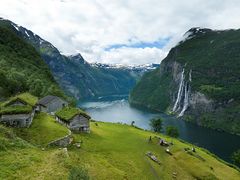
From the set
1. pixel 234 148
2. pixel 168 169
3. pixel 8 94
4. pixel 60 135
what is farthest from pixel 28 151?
pixel 234 148

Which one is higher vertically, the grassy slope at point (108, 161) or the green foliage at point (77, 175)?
the green foliage at point (77, 175)

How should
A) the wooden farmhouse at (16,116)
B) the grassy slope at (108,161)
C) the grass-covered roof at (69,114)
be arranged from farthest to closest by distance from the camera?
the grass-covered roof at (69,114), the wooden farmhouse at (16,116), the grassy slope at (108,161)

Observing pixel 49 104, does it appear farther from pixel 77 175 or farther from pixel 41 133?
pixel 77 175

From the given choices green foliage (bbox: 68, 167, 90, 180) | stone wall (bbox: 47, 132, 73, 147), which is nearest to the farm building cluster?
stone wall (bbox: 47, 132, 73, 147)

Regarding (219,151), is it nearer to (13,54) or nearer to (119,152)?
(119,152)

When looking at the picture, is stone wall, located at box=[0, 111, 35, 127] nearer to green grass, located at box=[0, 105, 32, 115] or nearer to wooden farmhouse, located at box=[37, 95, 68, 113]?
green grass, located at box=[0, 105, 32, 115]

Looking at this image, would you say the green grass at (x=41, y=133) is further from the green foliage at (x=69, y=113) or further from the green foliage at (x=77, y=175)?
the green foliage at (x=77, y=175)

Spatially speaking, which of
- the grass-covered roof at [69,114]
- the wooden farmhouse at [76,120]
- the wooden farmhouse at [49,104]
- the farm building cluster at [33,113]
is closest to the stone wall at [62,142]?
the farm building cluster at [33,113]
